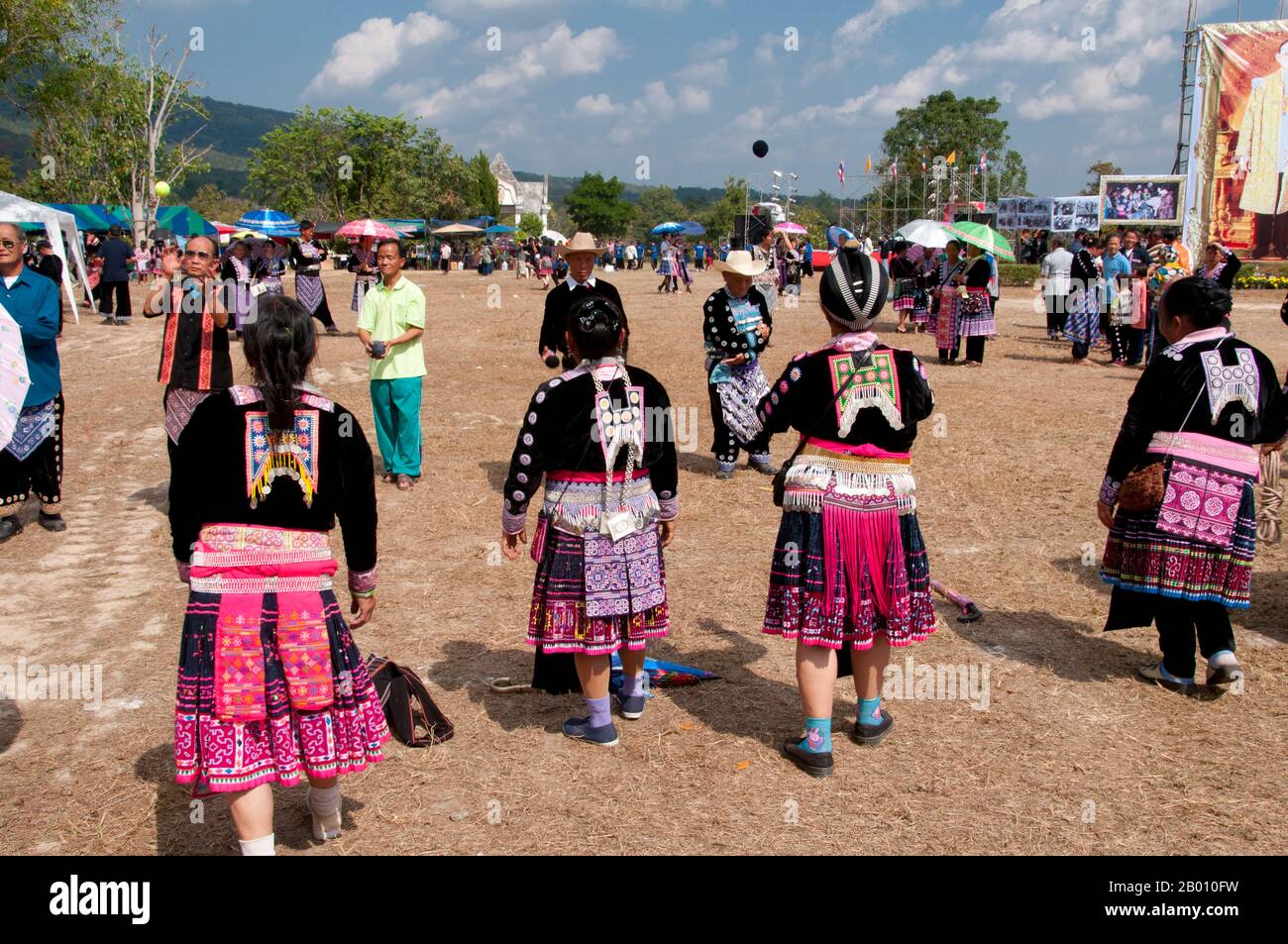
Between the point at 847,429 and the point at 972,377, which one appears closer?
the point at 847,429

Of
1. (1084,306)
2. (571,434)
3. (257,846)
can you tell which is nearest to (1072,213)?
(1084,306)

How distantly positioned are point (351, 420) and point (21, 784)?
7.10 feet

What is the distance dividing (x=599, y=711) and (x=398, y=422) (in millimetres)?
4737

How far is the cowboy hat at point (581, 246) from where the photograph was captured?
24.5 ft

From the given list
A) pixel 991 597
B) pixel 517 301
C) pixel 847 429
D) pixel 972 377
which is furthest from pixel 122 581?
pixel 517 301

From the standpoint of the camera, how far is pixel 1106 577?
483 centimetres

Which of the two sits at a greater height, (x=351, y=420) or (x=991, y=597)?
(x=351, y=420)

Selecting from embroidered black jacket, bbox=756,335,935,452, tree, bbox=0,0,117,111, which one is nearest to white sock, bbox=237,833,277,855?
embroidered black jacket, bbox=756,335,935,452

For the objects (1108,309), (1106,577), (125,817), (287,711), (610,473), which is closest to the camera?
(287,711)

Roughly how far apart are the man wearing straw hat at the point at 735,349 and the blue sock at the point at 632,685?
3759 millimetres

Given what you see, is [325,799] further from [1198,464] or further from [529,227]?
[529,227]

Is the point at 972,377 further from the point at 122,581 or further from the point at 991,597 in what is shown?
the point at 122,581

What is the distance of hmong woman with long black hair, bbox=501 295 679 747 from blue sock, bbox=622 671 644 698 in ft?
1.20

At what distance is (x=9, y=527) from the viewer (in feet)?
23.7
